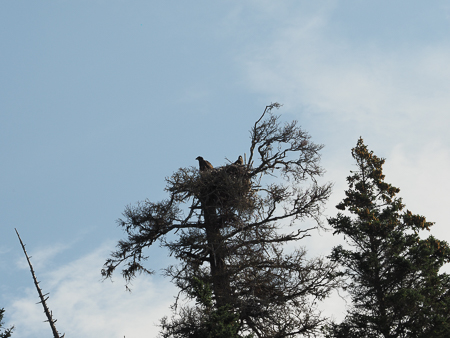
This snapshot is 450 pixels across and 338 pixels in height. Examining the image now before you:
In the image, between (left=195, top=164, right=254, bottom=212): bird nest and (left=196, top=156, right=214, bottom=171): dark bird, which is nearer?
(left=195, top=164, right=254, bottom=212): bird nest

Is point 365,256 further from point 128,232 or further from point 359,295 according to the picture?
point 128,232

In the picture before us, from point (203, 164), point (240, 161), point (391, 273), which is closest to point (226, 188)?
point (240, 161)

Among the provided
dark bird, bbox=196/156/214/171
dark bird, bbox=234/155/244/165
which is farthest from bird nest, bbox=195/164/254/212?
dark bird, bbox=196/156/214/171

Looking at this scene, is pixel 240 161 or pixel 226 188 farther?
pixel 240 161

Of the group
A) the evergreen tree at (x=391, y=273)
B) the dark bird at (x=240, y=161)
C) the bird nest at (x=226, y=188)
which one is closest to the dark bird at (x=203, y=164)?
the bird nest at (x=226, y=188)

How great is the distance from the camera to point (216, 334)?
14344mm

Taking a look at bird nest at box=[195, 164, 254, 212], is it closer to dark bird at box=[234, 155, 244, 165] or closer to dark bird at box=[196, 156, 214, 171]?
dark bird at box=[234, 155, 244, 165]

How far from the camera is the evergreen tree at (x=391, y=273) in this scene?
2025 cm

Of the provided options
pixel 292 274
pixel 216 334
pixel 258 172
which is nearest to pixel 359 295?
pixel 292 274

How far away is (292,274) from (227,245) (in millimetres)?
2617

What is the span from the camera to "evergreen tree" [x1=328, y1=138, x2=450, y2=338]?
2025 cm

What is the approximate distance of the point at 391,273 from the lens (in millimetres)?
21734

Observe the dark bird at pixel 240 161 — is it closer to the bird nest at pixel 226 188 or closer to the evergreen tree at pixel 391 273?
the bird nest at pixel 226 188

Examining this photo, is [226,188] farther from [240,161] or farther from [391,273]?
[391,273]
